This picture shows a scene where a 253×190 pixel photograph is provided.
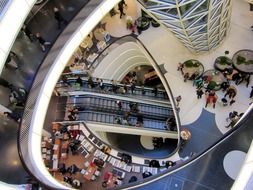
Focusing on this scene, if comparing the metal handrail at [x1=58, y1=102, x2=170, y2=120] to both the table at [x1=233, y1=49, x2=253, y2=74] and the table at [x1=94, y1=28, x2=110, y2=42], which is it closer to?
the table at [x1=94, y1=28, x2=110, y2=42]

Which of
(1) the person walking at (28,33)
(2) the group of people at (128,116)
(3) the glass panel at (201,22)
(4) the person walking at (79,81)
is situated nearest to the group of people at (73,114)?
(4) the person walking at (79,81)

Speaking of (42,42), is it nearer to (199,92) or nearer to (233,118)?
(199,92)

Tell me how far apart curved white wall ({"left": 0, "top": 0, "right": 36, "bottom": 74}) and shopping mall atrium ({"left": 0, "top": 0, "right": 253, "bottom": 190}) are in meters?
0.04

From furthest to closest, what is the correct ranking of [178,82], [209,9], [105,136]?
[105,136] → [178,82] → [209,9]

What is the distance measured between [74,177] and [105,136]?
4.33 meters

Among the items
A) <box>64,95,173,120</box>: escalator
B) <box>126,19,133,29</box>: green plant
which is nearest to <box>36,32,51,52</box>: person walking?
<box>64,95,173,120</box>: escalator

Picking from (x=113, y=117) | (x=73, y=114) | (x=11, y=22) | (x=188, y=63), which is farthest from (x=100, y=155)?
(x=11, y=22)

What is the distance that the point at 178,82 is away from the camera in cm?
2059

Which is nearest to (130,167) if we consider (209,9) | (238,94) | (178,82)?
(178,82)

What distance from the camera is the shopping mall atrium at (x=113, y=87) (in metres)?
16.5

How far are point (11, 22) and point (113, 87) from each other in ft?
27.0

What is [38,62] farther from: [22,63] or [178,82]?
[178,82]

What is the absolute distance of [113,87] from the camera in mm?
21203

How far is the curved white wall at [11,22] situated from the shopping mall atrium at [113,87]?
42 mm
